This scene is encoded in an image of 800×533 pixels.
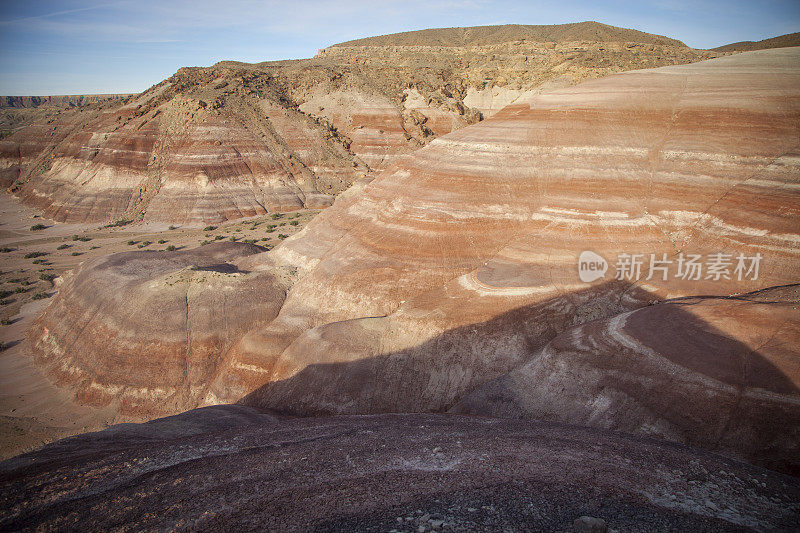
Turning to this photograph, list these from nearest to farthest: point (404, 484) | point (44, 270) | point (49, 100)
→ point (404, 484) < point (44, 270) < point (49, 100)

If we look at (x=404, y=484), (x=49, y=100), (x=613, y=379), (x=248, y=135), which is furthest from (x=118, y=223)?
(x=49, y=100)

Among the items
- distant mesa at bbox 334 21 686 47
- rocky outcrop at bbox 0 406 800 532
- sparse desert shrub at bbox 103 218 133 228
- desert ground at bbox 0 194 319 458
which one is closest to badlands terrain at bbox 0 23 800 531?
rocky outcrop at bbox 0 406 800 532

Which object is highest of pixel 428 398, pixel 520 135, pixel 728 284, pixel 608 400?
pixel 520 135

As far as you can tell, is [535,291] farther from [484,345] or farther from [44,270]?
[44,270]

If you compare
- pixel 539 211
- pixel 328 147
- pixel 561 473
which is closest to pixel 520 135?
pixel 539 211

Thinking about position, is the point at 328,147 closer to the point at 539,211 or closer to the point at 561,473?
the point at 539,211

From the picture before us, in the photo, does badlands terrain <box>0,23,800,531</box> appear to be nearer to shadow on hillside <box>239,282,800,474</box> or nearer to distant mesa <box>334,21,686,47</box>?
shadow on hillside <box>239,282,800,474</box>
